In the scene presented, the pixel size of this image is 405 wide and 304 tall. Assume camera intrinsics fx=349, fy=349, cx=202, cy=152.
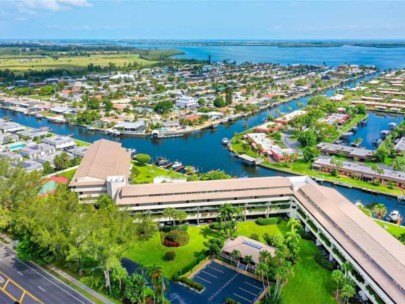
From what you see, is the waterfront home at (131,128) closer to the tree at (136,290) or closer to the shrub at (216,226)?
the shrub at (216,226)

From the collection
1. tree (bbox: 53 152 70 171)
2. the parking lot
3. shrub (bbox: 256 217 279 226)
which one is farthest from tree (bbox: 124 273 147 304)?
tree (bbox: 53 152 70 171)

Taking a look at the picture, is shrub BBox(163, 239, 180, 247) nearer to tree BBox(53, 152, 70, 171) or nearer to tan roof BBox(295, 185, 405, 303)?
tan roof BBox(295, 185, 405, 303)

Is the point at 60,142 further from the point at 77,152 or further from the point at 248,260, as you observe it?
the point at 248,260

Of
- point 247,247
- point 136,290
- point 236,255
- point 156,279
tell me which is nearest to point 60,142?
point 136,290

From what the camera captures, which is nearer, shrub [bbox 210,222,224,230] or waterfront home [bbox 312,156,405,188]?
shrub [bbox 210,222,224,230]

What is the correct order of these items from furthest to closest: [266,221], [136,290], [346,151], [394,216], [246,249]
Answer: [346,151], [394,216], [266,221], [246,249], [136,290]

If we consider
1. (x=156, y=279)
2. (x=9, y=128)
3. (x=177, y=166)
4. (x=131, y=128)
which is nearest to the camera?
(x=156, y=279)

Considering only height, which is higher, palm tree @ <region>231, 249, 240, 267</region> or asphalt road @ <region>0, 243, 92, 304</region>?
palm tree @ <region>231, 249, 240, 267</region>
